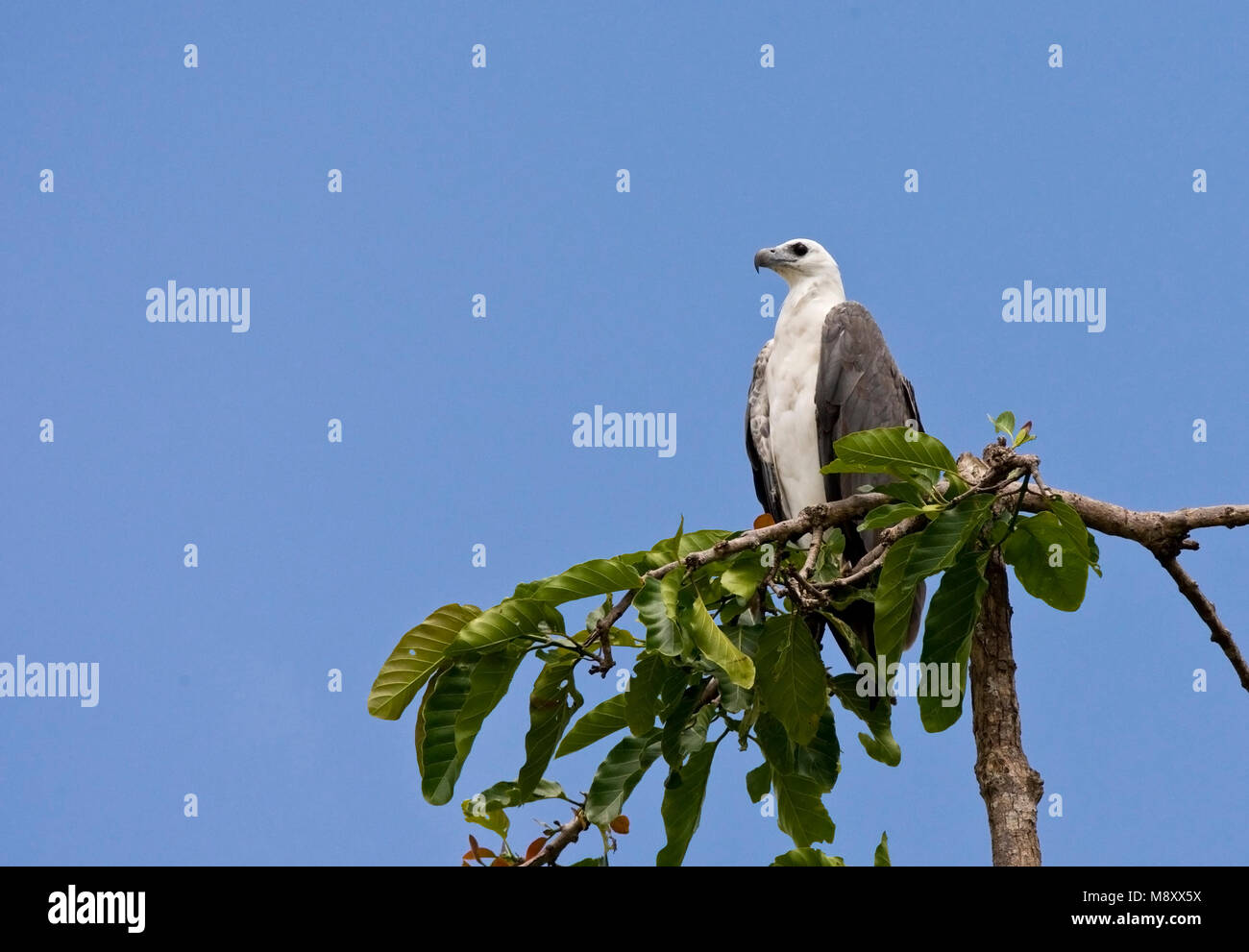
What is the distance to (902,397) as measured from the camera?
7.68 m

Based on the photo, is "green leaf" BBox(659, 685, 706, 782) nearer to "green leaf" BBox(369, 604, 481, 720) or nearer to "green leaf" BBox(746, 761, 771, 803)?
"green leaf" BBox(746, 761, 771, 803)

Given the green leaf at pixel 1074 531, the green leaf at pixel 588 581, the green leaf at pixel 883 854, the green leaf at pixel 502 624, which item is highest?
the green leaf at pixel 1074 531

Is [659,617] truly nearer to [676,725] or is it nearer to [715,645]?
[715,645]

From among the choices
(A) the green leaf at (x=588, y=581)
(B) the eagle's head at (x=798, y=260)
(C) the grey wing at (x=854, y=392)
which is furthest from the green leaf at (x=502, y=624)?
(B) the eagle's head at (x=798, y=260)

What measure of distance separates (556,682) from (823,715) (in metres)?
1.14

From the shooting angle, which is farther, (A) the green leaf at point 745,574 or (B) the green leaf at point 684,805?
(B) the green leaf at point 684,805

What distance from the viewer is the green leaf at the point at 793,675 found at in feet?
15.7

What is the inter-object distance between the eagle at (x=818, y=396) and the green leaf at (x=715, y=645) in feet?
9.34

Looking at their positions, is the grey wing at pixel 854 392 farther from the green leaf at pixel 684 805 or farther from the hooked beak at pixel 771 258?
the green leaf at pixel 684 805

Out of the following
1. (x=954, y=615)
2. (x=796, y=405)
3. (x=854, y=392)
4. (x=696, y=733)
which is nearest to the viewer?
(x=954, y=615)

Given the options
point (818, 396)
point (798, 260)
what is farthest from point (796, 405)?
point (798, 260)

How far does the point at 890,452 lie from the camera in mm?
4375

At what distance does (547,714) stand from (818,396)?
3472 mm
